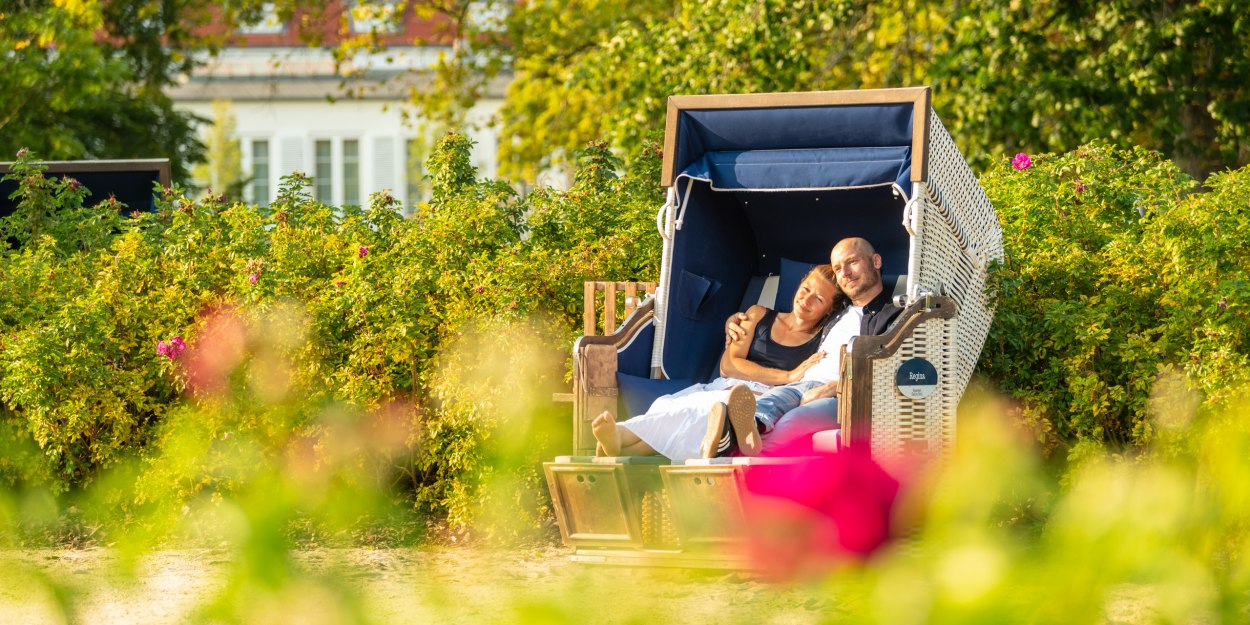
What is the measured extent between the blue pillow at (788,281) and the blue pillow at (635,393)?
991mm

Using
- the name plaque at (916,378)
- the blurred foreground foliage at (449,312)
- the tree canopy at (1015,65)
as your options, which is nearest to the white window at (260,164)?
the tree canopy at (1015,65)

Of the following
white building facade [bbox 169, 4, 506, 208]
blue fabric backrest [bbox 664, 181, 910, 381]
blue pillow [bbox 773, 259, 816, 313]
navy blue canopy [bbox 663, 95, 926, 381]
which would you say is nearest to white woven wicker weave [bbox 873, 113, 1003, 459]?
navy blue canopy [bbox 663, 95, 926, 381]

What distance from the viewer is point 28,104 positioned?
1541cm

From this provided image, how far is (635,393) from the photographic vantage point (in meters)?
5.73

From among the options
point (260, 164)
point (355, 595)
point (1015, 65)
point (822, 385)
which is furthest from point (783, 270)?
point (260, 164)

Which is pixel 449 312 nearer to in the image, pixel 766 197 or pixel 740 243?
pixel 740 243

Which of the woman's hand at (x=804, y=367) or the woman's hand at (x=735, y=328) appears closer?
the woman's hand at (x=804, y=367)

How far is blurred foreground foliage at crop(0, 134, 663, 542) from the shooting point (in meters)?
6.32

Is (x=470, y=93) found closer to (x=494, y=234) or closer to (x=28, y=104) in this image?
(x=28, y=104)

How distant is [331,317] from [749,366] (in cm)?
182

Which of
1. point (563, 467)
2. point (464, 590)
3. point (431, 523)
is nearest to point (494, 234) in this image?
point (431, 523)

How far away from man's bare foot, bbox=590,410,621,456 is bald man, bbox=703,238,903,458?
364 millimetres

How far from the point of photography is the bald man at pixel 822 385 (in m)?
5.09

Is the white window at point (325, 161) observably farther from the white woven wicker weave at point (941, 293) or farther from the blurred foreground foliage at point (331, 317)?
the white woven wicker weave at point (941, 293)
